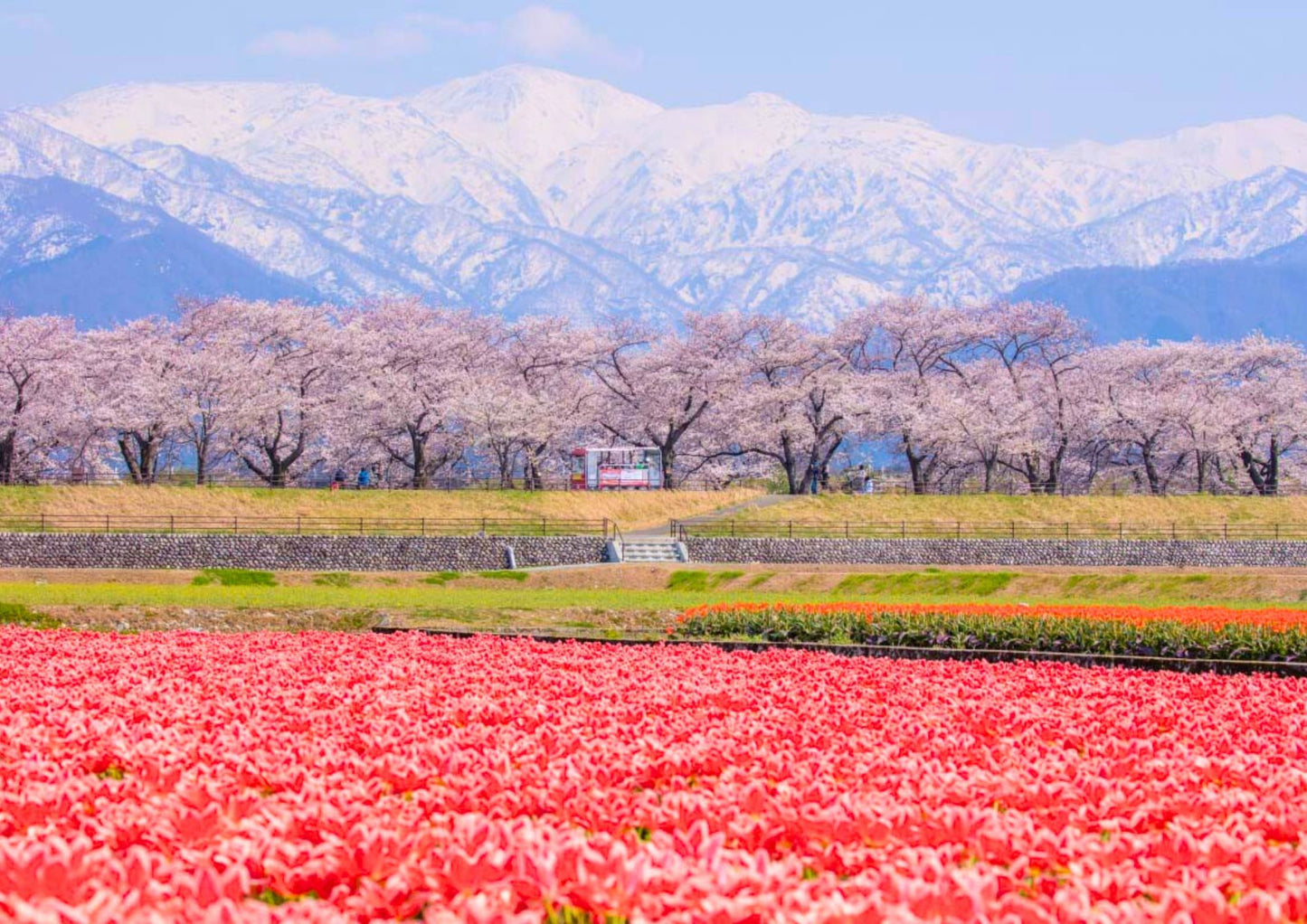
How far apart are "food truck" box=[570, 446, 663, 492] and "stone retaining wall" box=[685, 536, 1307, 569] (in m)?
19.9

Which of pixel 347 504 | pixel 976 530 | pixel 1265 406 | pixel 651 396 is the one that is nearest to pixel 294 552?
pixel 347 504

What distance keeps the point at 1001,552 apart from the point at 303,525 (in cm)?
2648

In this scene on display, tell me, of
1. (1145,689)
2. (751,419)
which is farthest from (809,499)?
(1145,689)

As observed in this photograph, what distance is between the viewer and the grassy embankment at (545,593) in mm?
24844

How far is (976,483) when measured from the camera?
90250mm

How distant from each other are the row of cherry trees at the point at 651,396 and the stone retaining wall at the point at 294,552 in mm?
20858

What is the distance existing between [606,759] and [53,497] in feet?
175

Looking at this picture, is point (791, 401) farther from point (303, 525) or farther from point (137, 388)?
point (137, 388)

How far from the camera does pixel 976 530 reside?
58.2 meters

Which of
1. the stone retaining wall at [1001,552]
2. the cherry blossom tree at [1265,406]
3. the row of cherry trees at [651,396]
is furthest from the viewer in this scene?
the cherry blossom tree at [1265,406]

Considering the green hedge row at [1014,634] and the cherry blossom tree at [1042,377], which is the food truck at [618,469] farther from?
the green hedge row at [1014,634]

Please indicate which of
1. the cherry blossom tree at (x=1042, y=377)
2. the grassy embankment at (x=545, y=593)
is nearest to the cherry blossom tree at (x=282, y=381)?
the grassy embankment at (x=545, y=593)

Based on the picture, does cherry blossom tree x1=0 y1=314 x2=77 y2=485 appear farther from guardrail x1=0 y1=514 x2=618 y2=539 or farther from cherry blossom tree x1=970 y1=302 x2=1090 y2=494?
cherry blossom tree x1=970 y1=302 x2=1090 y2=494

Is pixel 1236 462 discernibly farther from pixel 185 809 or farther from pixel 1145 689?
pixel 185 809
